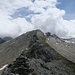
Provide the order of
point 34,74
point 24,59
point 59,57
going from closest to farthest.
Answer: point 34,74 < point 24,59 < point 59,57

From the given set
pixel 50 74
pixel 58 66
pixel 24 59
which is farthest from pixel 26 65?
pixel 58 66

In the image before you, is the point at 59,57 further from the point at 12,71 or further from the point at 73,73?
the point at 12,71

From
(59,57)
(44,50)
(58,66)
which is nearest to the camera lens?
(58,66)

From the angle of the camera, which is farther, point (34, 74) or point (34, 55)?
point (34, 55)

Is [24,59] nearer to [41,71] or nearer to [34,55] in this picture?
[41,71]

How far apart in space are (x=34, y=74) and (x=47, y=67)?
9687 millimetres

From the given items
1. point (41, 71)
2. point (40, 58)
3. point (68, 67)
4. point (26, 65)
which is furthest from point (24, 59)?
point (68, 67)

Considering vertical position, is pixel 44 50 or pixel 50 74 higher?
pixel 44 50

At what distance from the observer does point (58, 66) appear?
84.0 meters

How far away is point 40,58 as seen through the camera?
292ft

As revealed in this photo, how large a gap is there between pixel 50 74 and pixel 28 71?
8945 mm

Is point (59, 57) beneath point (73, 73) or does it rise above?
above

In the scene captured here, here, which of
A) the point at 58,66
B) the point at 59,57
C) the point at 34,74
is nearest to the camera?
the point at 34,74

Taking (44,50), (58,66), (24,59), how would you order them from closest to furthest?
→ (24,59) → (58,66) → (44,50)
